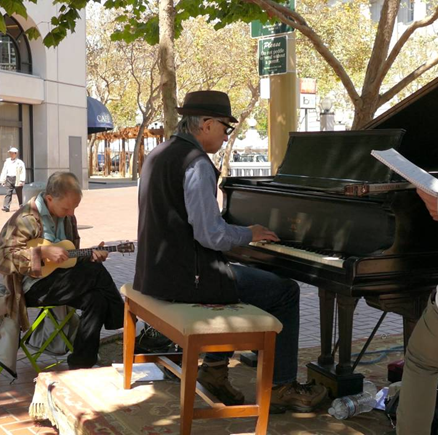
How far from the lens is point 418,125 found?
Result: 4.80 metres

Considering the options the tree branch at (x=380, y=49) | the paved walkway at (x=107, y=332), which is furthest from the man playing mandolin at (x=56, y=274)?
the tree branch at (x=380, y=49)

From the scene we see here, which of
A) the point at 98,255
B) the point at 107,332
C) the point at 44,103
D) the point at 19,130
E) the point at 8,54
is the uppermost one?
the point at 8,54

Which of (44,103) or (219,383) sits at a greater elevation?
(44,103)

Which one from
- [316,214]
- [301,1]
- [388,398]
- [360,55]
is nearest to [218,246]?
[316,214]

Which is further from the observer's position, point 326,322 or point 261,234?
point 326,322

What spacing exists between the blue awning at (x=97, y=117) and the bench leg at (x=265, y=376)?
1142 inches

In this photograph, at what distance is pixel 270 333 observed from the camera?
12.6ft

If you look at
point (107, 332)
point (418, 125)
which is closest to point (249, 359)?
point (107, 332)

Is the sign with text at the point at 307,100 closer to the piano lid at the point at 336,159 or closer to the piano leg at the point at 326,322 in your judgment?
the piano lid at the point at 336,159

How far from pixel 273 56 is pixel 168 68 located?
2.80 metres

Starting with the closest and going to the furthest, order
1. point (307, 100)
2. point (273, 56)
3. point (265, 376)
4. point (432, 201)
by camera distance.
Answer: point (432, 201) → point (265, 376) → point (273, 56) → point (307, 100)

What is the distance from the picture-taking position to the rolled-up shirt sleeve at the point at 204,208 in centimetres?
392

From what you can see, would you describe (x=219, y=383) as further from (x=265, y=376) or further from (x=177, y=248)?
(x=177, y=248)

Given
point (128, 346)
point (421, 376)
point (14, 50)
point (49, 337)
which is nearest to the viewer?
point (421, 376)
